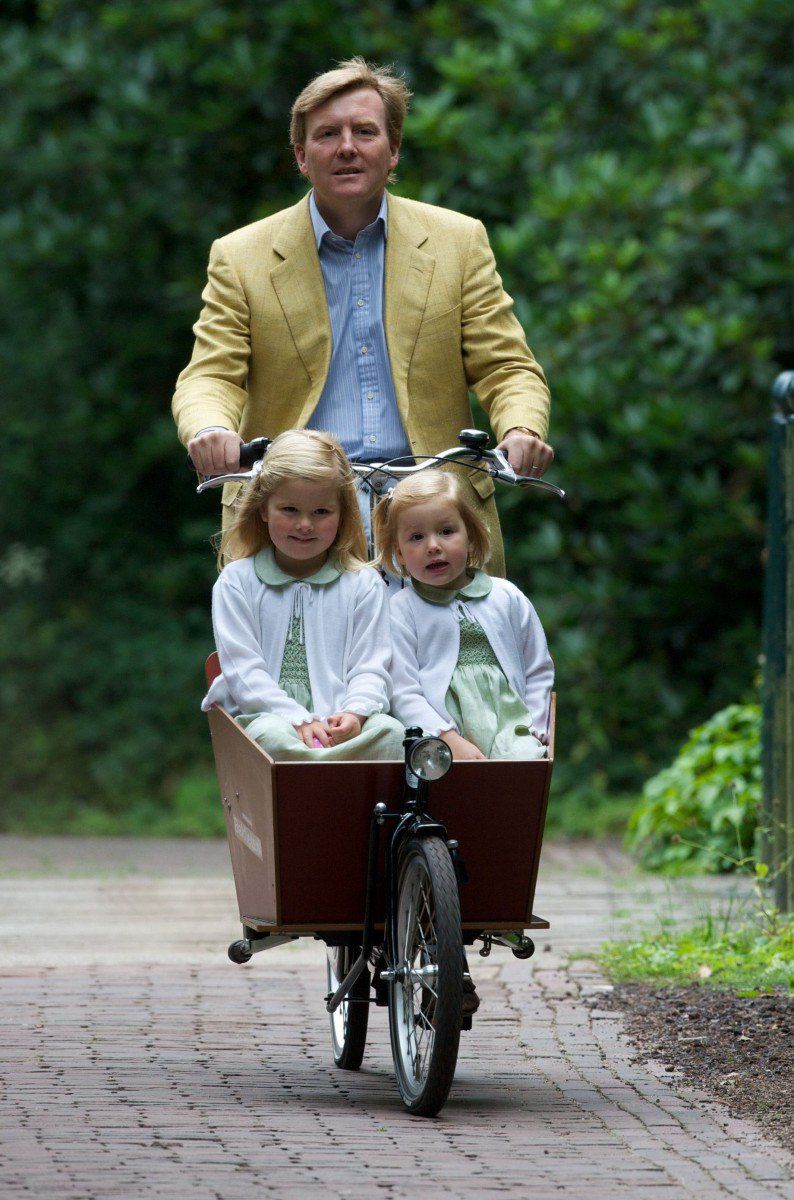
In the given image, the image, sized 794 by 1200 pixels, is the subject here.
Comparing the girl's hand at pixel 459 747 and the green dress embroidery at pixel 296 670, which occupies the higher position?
the green dress embroidery at pixel 296 670

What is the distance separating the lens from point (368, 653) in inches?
184

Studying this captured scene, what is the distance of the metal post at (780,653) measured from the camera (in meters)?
6.96

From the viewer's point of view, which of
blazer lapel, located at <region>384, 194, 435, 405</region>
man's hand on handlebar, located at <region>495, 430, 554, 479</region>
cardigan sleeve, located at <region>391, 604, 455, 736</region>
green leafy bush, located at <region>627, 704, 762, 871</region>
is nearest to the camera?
cardigan sleeve, located at <region>391, 604, 455, 736</region>

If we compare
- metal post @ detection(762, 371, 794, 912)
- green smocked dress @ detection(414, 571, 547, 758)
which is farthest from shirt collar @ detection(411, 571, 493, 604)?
metal post @ detection(762, 371, 794, 912)

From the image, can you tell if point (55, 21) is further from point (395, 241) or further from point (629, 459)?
point (395, 241)

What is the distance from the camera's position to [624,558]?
10656 millimetres

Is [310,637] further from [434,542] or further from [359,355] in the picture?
[359,355]

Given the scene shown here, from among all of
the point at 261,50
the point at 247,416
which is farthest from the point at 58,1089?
the point at 261,50

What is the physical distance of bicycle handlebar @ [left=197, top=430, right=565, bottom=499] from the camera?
4.69 m

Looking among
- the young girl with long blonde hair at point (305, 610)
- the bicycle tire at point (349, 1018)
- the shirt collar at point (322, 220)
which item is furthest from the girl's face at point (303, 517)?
the bicycle tire at point (349, 1018)

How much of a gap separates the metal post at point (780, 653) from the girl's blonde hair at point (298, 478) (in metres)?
2.59

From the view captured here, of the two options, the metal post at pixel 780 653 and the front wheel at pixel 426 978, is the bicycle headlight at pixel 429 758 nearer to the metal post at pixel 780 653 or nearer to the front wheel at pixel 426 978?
the front wheel at pixel 426 978

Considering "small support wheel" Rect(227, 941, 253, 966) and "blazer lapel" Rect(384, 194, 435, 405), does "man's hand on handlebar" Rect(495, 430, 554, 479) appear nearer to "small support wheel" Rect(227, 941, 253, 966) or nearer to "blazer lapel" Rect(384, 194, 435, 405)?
"blazer lapel" Rect(384, 194, 435, 405)

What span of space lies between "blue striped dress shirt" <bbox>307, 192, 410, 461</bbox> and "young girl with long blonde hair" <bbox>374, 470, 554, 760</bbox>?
0.43 meters
